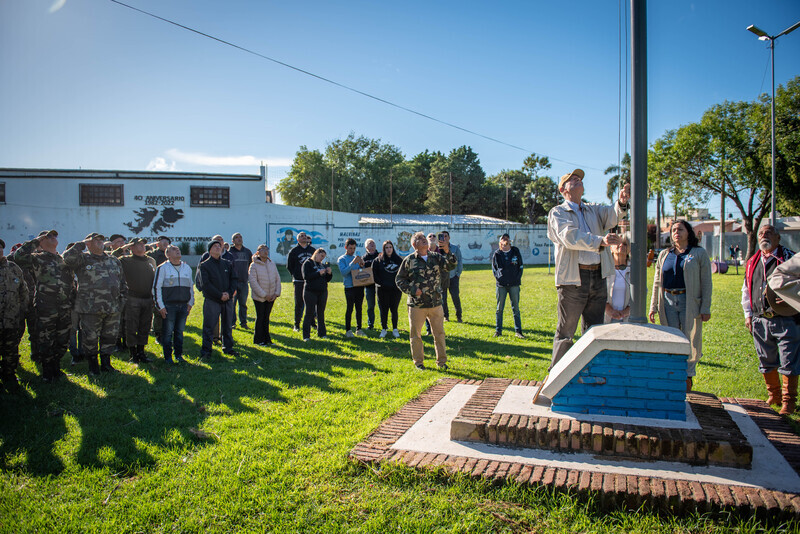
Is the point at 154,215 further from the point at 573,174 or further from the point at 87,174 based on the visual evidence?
the point at 573,174

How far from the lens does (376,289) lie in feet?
34.6

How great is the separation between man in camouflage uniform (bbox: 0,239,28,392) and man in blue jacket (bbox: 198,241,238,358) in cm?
241

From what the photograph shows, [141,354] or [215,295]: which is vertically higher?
[215,295]

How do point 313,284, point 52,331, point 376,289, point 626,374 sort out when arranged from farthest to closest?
point 376,289, point 313,284, point 52,331, point 626,374

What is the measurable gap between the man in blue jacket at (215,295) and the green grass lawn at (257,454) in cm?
44

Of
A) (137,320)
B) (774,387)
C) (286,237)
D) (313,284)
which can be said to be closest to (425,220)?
(286,237)

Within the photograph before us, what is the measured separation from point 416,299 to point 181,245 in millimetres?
28787


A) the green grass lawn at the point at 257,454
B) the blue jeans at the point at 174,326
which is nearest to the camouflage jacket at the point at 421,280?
the green grass lawn at the point at 257,454

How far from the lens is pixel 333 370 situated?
7.17 meters

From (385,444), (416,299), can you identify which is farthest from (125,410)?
(416,299)

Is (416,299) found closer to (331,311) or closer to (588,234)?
(588,234)

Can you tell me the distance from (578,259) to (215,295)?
5986 millimetres

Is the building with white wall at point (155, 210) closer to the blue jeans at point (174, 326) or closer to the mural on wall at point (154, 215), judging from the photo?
the mural on wall at point (154, 215)

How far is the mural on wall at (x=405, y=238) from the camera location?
111 ft
